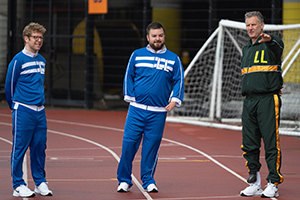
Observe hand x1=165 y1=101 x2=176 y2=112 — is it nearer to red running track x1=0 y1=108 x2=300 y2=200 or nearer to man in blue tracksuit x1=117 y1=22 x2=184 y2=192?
man in blue tracksuit x1=117 y1=22 x2=184 y2=192

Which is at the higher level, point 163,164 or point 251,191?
point 251,191

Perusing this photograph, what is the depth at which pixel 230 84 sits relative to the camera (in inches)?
600

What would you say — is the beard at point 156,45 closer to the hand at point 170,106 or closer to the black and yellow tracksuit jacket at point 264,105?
the hand at point 170,106

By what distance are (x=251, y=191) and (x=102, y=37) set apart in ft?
40.8

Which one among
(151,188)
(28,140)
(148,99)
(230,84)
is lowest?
(151,188)

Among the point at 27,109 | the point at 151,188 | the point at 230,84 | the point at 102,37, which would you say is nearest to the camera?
the point at 27,109

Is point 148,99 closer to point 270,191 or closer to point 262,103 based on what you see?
point 262,103

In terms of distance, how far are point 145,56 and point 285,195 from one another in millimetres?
2228

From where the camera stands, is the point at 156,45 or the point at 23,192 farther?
the point at 156,45

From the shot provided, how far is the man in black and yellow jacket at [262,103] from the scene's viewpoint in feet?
21.7

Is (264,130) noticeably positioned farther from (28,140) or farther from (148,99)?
(28,140)

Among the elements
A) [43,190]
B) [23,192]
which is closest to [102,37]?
[43,190]

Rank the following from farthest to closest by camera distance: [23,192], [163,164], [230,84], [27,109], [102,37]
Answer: [102,37] → [230,84] → [163,164] → [27,109] → [23,192]

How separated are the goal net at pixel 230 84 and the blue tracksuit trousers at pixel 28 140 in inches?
275
